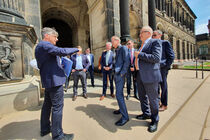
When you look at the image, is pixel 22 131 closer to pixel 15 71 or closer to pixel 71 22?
pixel 15 71

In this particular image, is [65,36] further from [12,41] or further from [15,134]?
[15,134]

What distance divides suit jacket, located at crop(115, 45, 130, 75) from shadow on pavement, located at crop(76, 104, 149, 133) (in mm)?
936

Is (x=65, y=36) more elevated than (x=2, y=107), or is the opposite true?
(x=65, y=36)

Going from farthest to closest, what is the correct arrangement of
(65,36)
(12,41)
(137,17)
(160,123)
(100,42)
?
(65,36), (137,17), (100,42), (12,41), (160,123)

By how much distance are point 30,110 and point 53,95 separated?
1583 mm

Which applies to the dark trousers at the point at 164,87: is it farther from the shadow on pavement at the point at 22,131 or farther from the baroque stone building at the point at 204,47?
the baroque stone building at the point at 204,47

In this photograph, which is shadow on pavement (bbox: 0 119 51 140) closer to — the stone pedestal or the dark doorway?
the stone pedestal

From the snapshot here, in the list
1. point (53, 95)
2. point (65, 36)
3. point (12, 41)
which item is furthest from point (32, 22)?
point (65, 36)

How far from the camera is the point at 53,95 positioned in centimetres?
137

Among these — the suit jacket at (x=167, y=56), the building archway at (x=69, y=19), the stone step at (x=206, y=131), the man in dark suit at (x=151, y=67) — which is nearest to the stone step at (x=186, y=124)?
the stone step at (x=206, y=131)

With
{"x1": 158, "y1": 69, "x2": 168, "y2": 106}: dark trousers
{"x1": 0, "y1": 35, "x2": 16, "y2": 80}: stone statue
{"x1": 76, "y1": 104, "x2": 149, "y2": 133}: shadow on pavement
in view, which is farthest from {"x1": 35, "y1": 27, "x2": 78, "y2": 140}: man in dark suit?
{"x1": 158, "y1": 69, "x2": 168, "y2": 106}: dark trousers

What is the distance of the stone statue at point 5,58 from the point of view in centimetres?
209

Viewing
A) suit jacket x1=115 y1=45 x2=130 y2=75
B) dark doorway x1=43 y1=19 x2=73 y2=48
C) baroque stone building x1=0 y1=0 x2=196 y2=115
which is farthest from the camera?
dark doorway x1=43 y1=19 x2=73 y2=48

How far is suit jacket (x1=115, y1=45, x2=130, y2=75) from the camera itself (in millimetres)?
1780
